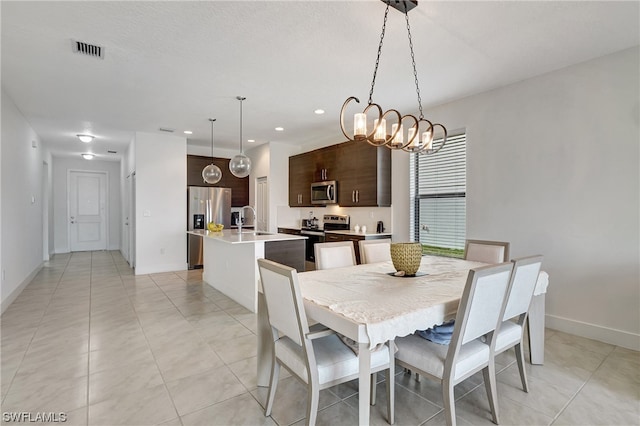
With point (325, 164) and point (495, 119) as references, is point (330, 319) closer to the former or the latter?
point (495, 119)

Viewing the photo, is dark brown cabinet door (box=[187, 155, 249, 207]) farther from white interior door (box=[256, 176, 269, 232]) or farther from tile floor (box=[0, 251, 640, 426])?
tile floor (box=[0, 251, 640, 426])

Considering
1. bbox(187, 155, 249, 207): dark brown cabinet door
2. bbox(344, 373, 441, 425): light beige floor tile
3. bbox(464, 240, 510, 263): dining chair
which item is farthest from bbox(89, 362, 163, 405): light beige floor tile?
bbox(187, 155, 249, 207): dark brown cabinet door

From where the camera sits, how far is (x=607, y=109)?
116 inches

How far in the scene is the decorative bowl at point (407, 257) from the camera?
240cm

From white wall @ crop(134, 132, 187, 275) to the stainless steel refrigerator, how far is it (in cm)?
17

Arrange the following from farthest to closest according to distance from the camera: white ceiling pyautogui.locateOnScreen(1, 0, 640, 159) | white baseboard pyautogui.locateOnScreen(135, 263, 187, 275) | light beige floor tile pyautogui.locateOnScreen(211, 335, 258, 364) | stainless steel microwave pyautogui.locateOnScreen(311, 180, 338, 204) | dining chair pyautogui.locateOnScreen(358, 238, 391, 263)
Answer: white baseboard pyautogui.locateOnScreen(135, 263, 187, 275), stainless steel microwave pyautogui.locateOnScreen(311, 180, 338, 204), dining chair pyautogui.locateOnScreen(358, 238, 391, 263), light beige floor tile pyautogui.locateOnScreen(211, 335, 258, 364), white ceiling pyautogui.locateOnScreen(1, 0, 640, 159)

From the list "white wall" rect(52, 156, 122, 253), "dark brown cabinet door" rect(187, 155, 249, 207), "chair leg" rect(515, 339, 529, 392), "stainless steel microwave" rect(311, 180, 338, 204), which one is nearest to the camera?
"chair leg" rect(515, 339, 529, 392)

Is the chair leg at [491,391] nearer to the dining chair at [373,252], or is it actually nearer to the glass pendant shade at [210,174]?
the dining chair at [373,252]

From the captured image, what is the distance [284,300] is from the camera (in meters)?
1.69

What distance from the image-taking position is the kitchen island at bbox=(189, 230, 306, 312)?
3877 mm

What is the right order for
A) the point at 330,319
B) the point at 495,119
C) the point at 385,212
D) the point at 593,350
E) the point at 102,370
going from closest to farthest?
1. the point at 330,319
2. the point at 102,370
3. the point at 593,350
4. the point at 495,119
5. the point at 385,212

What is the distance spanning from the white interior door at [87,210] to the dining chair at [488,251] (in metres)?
9.91

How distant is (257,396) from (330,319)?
95cm

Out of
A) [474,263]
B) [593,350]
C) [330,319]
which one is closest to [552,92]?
[474,263]
